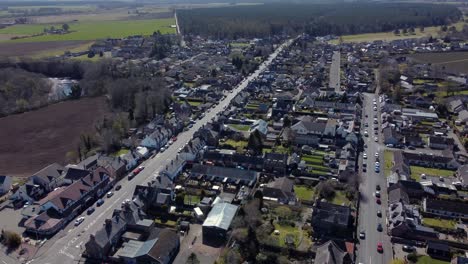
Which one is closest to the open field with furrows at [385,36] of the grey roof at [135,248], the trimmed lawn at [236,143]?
the trimmed lawn at [236,143]

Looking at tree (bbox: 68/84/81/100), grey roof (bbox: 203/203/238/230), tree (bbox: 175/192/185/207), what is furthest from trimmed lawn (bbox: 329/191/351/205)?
tree (bbox: 68/84/81/100)

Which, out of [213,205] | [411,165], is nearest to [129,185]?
[213,205]

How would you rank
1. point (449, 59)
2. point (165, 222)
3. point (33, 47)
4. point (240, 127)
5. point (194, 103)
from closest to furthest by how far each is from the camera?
point (165, 222), point (240, 127), point (194, 103), point (449, 59), point (33, 47)

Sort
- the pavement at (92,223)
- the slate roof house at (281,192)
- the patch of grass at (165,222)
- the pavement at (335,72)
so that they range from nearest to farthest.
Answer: the pavement at (92,223)
the patch of grass at (165,222)
the slate roof house at (281,192)
the pavement at (335,72)

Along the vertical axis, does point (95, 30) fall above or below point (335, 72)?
above

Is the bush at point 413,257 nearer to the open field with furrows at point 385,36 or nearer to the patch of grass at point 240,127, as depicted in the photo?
the patch of grass at point 240,127

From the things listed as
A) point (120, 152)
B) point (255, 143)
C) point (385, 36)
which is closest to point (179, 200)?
point (255, 143)

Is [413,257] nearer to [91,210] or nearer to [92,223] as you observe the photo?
[92,223]
